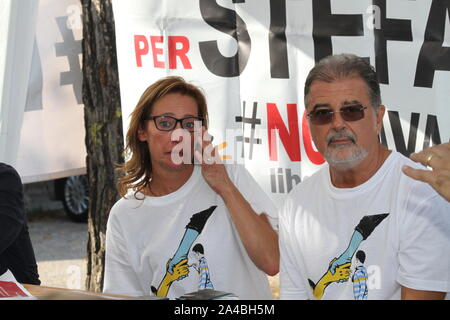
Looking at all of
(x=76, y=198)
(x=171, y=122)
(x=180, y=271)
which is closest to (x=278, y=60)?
(x=171, y=122)

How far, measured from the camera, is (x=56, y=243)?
902 centimetres

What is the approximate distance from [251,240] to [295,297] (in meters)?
0.27

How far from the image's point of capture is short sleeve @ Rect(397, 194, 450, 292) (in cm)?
235

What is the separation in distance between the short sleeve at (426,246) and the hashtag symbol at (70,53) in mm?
2271

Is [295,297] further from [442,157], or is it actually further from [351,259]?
[442,157]

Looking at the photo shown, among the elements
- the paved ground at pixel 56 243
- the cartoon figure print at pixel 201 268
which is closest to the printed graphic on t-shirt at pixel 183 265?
the cartoon figure print at pixel 201 268

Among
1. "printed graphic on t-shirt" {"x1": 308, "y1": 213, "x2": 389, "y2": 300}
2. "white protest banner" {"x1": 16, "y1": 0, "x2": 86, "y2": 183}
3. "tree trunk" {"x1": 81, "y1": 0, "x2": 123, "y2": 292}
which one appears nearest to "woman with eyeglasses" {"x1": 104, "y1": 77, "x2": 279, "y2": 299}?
"printed graphic on t-shirt" {"x1": 308, "y1": 213, "x2": 389, "y2": 300}

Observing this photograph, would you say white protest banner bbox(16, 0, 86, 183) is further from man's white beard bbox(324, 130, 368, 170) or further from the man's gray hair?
man's white beard bbox(324, 130, 368, 170)

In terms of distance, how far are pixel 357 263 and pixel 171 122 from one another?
941mm
